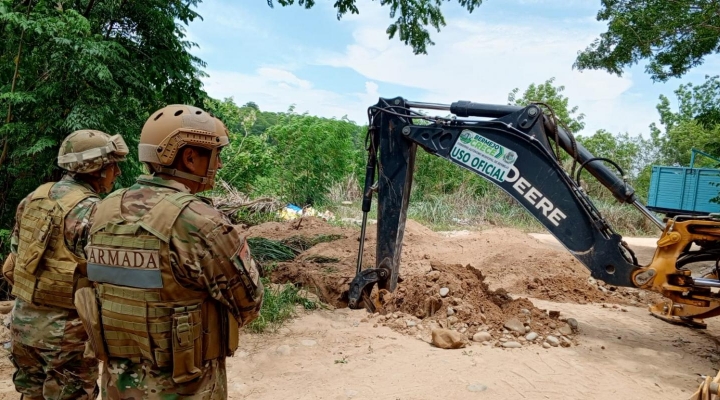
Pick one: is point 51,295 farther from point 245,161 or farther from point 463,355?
point 245,161

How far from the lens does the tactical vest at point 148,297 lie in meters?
1.67

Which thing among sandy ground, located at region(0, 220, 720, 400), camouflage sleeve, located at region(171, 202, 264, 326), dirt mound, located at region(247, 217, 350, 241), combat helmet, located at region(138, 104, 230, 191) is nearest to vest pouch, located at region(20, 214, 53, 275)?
combat helmet, located at region(138, 104, 230, 191)

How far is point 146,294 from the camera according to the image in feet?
5.54

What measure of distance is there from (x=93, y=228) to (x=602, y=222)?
3.86 metres

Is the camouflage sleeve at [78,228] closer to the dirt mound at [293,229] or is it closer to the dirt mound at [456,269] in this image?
the dirt mound at [456,269]

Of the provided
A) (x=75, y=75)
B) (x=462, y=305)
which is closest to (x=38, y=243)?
(x=75, y=75)

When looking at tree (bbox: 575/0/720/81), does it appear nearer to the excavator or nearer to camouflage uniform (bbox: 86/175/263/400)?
the excavator

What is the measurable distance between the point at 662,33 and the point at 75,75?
9.49 m

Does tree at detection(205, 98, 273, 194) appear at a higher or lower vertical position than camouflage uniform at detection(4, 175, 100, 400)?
higher

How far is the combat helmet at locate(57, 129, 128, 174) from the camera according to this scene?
2646 mm

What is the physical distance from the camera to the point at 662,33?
30.0 ft

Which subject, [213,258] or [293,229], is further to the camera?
[293,229]

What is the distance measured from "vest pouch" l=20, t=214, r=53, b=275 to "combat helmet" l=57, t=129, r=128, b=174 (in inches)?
12.3

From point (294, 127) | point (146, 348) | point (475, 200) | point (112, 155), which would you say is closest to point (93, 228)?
point (146, 348)
